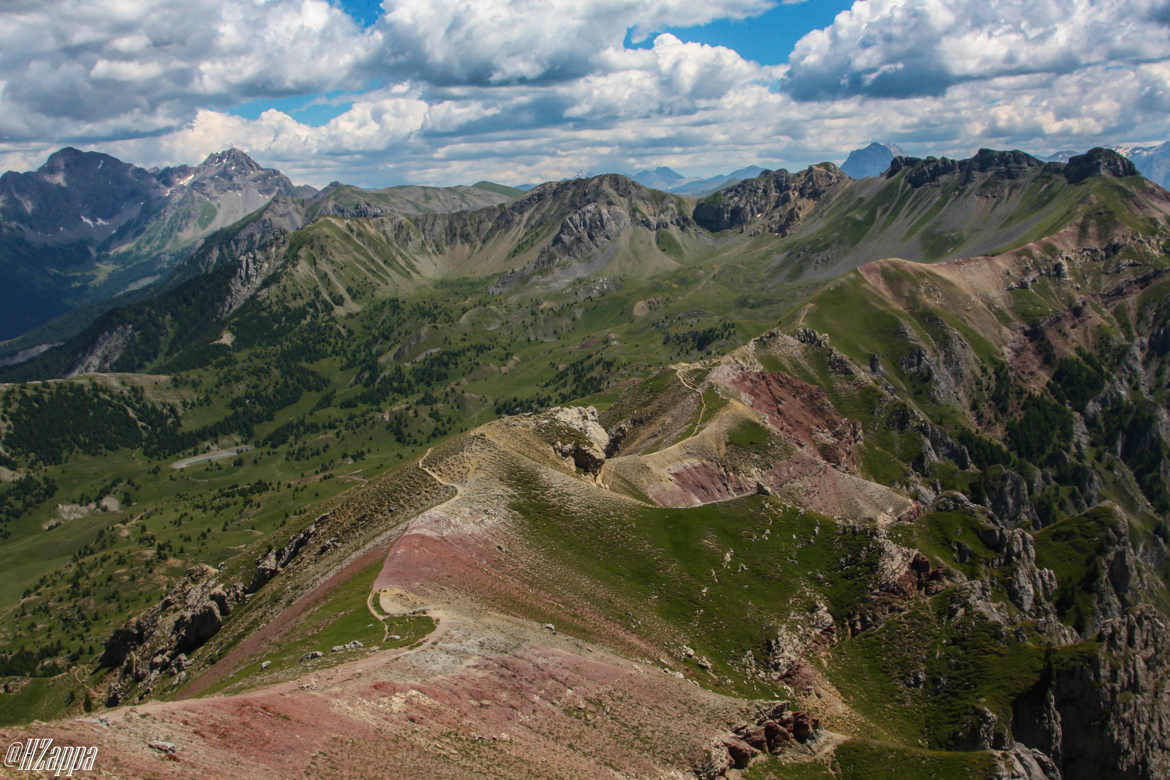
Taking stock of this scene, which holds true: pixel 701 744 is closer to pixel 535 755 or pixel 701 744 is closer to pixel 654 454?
pixel 535 755

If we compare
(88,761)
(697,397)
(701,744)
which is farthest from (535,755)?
(697,397)

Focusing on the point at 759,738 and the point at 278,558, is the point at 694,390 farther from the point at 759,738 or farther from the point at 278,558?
the point at 759,738

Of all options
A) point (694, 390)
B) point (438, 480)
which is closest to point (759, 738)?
point (438, 480)

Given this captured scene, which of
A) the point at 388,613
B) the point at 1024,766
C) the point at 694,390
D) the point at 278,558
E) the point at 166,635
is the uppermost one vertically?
the point at 388,613


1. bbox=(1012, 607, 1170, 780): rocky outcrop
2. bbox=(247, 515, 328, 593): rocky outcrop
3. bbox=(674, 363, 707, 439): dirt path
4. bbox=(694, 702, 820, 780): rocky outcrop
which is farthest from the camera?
bbox=(674, 363, 707, 439): dirt path

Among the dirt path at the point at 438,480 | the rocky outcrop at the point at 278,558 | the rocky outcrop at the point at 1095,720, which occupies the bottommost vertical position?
the rocky outcrop at the point at 1095,720

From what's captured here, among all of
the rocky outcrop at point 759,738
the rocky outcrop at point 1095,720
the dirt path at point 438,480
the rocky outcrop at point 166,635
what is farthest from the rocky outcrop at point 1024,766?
the rocky outcrop at point 166,635

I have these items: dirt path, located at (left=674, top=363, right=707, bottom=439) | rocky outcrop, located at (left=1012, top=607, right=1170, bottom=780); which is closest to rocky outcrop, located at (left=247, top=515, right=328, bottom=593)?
dirt path, located at (left=674, top=363, right=707, bottom=439)

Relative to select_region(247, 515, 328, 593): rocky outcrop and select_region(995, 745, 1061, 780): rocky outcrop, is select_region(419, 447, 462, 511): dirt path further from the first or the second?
select_region(995, 745, 1061, 780): rocky outcrop

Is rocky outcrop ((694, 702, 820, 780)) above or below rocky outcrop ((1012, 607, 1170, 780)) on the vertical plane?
above

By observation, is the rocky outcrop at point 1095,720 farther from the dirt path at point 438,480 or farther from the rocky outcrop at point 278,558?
the rocky outcrop at point 278,558

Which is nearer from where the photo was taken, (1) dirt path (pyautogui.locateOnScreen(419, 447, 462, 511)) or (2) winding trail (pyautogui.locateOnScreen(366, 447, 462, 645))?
(2) winding trail (pyautogui.locateOnScreen(366, 447, 462, 645))
